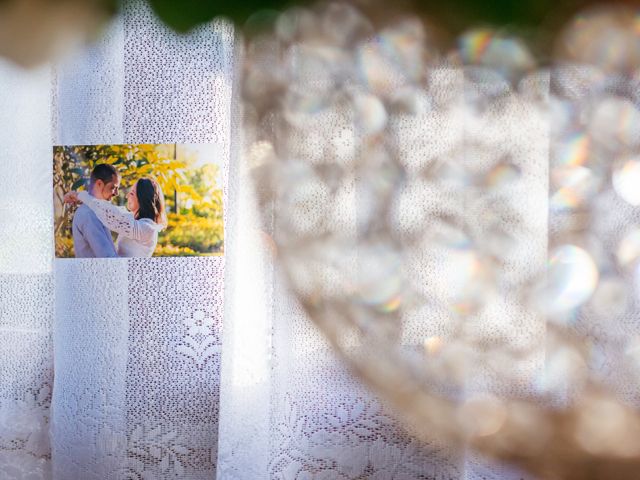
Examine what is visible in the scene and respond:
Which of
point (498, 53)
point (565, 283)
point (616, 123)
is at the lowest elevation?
point (565, 283)

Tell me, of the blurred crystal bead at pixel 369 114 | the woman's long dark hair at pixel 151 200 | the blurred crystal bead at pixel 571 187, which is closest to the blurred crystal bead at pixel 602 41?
the blurred crystal bead at pixel 571 187

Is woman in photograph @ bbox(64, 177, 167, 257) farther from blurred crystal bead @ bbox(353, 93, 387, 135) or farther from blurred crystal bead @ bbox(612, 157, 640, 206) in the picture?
blurred crystal bead @ bbox(612, 157, 640, 206)

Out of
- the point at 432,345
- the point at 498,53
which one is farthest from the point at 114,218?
the point at 498,53

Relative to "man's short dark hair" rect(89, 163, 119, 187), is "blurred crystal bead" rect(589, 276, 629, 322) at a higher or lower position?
lower

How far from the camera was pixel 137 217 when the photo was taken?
105cm

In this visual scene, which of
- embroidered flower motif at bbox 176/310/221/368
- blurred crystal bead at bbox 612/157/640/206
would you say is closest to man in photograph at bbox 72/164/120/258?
embroidered flower motif at bbox 176/310/221/368

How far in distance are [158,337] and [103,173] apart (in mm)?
280

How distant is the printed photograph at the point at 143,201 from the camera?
104cm

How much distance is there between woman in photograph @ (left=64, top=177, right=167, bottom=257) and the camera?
104 centimetres

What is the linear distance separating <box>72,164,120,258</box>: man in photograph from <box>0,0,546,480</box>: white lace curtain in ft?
0.08

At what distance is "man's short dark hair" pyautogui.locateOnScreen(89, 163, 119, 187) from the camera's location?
1050 mm

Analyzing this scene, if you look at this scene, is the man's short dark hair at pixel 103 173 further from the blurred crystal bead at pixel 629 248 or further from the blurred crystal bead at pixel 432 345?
the blurred crystal bead at pixel 629 248

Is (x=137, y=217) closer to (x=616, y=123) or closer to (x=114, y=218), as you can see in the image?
(x=114, y=218)

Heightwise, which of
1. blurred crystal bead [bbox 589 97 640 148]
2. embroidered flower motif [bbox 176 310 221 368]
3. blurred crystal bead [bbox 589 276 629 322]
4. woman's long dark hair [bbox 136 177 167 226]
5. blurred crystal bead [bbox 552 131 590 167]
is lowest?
embroidered flower motif [bbox 176 310 221 368]
